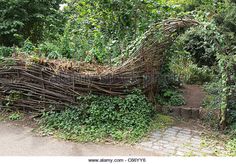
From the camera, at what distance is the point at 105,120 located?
472 cm

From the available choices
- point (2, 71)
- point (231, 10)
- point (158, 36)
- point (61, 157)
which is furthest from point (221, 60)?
point (2, 71)

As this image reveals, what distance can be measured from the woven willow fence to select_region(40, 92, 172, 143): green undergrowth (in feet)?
0.61

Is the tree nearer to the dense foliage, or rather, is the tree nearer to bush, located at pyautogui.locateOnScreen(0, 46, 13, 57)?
the dense foliage

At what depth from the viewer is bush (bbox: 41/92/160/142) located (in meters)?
4.48

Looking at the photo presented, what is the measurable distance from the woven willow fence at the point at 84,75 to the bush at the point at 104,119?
18cm

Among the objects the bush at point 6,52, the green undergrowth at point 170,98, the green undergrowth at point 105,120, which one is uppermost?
the bush at point 6,52

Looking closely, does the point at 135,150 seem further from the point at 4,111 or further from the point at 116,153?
the point at 4,111

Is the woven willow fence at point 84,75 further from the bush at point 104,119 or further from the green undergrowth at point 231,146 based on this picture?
the green undergrowth at point 231,146

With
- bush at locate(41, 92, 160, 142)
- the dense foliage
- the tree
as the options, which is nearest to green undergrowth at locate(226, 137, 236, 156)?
the dense foliage

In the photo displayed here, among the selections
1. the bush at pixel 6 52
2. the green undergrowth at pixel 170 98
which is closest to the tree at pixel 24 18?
the bush at pixel 6 52

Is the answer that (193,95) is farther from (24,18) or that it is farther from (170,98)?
(24,18)

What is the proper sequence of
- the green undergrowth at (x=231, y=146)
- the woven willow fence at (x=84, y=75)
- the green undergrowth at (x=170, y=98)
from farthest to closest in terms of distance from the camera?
1. the green undergrowth at (x=170, y=98)
2. the woven willow fence at (x=84, y=75)
3. the green undergrowth at (x=231, y=146)

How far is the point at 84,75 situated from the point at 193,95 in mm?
2617

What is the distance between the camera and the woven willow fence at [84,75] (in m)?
4.86
